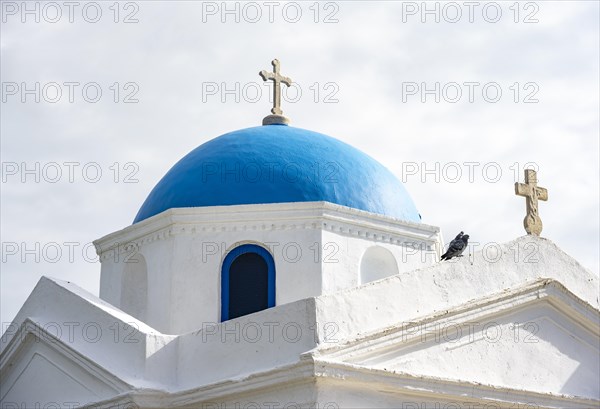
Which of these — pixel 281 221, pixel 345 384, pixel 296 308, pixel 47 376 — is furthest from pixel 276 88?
pixel 345 384

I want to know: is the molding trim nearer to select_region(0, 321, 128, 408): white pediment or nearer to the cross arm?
the cross arm

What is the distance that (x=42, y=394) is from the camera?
1297 cm

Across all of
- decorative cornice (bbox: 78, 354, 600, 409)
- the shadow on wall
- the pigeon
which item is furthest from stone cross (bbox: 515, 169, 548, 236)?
the shadow on wall

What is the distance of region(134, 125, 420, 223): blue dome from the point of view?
14.9 m

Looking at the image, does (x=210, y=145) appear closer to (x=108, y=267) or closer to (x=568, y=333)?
(x=108, y=267)

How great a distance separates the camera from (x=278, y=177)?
15.0 metres

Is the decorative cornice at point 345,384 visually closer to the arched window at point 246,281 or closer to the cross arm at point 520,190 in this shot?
the cross arm at point 520,190

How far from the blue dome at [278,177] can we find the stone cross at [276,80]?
1.04 meters

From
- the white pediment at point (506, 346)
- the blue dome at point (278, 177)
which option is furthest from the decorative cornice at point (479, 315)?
the blue dome at point (278, 177)

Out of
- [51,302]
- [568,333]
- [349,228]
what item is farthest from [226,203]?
[568,333]

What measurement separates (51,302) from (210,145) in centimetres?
394

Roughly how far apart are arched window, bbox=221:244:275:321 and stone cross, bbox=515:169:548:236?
3.44 meters

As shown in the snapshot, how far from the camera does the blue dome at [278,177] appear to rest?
1491 cm

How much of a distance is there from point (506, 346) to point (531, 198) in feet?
6.71
